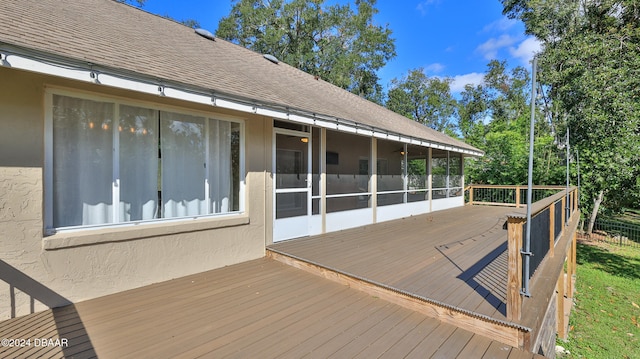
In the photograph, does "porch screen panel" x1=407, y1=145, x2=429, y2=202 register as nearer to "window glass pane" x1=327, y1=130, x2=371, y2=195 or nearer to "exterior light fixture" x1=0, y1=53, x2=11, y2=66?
"window glass pane" x1=327, y1=130, x2=371, y2=195

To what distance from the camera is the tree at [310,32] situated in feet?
65.8

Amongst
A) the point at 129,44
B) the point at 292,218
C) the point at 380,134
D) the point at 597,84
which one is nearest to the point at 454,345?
the point at 292,218

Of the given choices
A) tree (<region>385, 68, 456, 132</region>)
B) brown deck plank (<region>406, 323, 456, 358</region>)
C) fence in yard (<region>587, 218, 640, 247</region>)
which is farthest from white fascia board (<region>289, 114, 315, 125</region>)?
tree (<region>385, 68, 456, 132</region>)

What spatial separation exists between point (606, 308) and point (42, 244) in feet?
34.4

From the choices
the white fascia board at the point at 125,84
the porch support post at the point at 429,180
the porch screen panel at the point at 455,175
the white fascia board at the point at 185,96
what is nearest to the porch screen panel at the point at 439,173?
the porch support post at the point at 429,180

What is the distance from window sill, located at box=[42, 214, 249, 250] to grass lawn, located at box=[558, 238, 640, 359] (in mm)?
6174

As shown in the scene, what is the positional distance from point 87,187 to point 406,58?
29.7 metres

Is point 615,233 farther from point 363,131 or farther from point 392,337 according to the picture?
point 392,337

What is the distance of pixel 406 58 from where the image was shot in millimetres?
28031

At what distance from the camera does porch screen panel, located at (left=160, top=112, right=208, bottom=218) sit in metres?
4.04

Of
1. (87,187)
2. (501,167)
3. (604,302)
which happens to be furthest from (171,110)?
(501,167)

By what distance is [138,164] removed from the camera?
379cm

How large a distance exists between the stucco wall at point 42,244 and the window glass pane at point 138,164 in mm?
222

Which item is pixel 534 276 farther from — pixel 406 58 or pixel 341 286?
pixel 406 58
